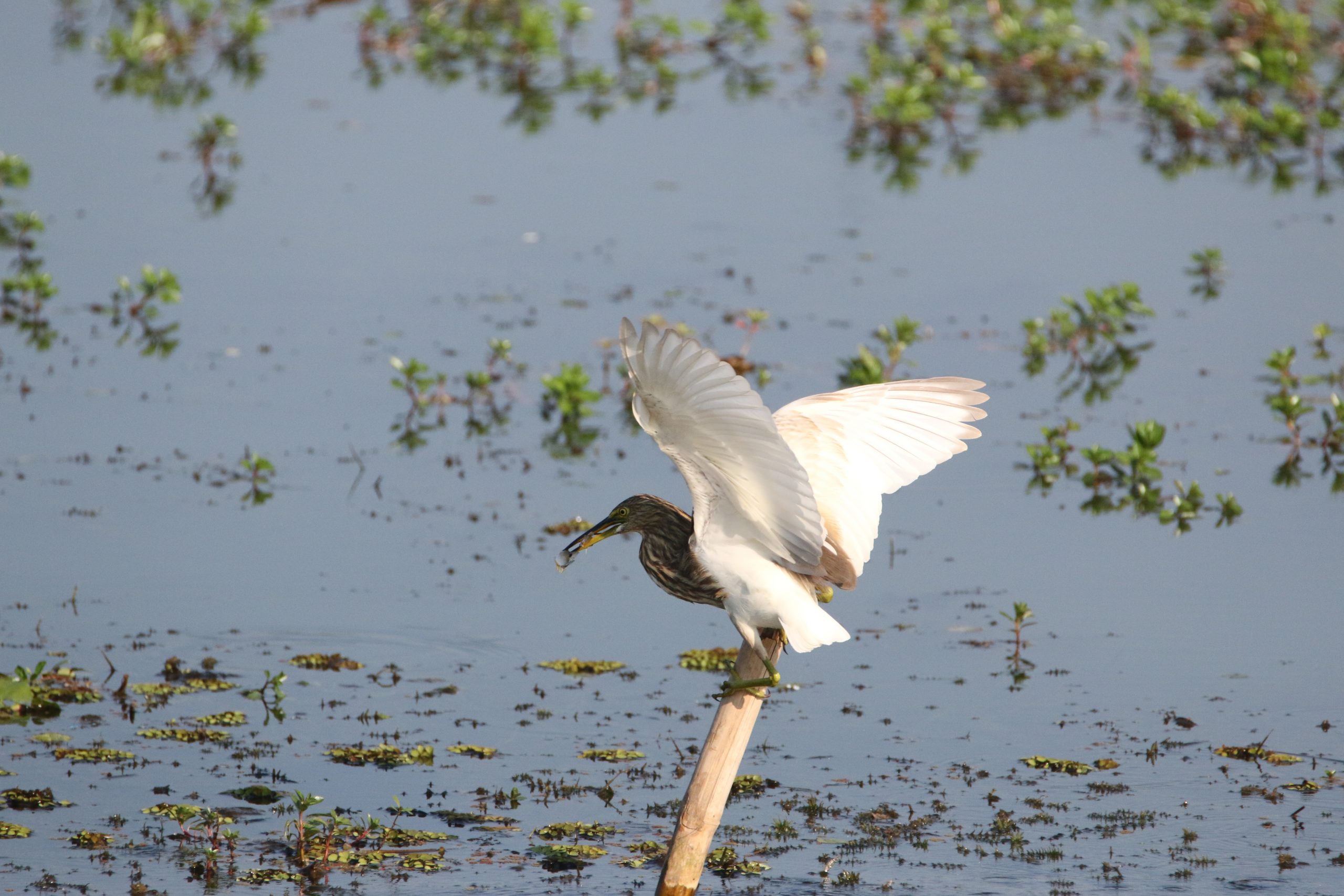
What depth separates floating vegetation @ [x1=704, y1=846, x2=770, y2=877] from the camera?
16.1ft

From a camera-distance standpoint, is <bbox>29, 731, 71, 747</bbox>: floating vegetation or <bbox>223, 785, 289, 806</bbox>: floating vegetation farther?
<bbox>29, 731, 71, 747</bbox>: floating vegetation

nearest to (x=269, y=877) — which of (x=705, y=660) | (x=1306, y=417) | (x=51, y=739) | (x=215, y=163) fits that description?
(x=51, y=739)

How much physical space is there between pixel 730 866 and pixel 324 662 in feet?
6.51

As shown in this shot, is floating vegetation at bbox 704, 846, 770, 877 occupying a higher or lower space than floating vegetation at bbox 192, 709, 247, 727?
lower

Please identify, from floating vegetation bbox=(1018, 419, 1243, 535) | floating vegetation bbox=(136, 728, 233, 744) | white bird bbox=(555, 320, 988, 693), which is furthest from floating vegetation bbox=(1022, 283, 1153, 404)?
floating vegetation bbox=(136, 728, 233, 744)

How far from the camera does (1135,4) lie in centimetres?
1802

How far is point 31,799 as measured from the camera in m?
5.10

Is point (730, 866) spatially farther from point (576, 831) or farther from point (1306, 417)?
point (1306, 417)

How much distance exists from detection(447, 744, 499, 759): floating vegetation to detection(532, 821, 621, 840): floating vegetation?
1.70ft

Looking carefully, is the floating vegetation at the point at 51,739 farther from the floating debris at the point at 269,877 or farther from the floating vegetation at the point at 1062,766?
the floating vegetation at the point at 1062,766

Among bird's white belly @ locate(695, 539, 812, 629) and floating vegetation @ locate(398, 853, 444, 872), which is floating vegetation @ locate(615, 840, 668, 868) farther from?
bird's white belly @ locate(695, 539, 812, 629)

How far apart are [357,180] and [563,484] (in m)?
5.38

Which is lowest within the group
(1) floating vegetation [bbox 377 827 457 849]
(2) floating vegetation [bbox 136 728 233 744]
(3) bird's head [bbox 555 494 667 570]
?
(1) floating vegetation [bbox 377 827 457 849]

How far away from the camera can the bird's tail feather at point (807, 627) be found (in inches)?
163
